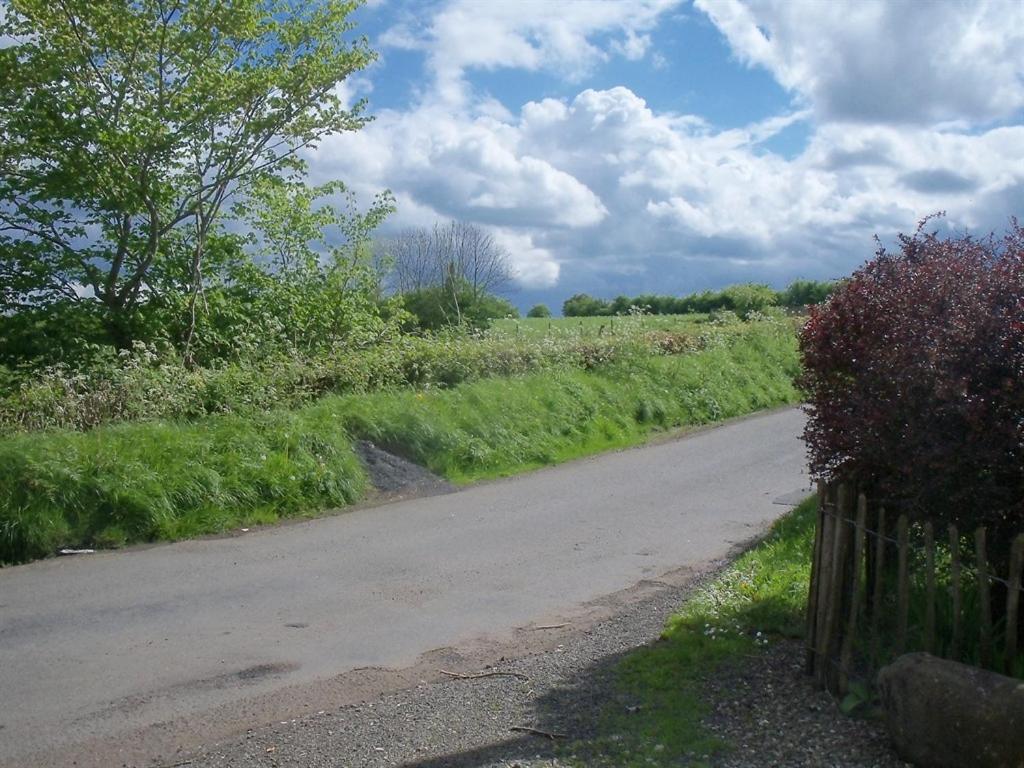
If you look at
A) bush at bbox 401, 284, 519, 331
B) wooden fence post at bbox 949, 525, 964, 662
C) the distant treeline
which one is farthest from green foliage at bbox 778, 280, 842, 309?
wooden fence post at bbox 949, 525, 964, 662

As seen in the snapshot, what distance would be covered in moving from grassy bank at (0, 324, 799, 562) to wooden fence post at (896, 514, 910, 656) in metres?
8.02

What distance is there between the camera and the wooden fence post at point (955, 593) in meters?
5.42

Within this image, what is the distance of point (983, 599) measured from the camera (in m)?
5.43

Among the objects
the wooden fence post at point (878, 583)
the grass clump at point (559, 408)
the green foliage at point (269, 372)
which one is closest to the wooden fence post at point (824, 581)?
the wooden fence post at point (878, 583)

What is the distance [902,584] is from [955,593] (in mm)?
304

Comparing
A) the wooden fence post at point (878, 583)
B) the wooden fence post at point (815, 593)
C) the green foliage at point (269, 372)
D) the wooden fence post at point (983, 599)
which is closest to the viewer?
the wooden fence post at point (983, 599)

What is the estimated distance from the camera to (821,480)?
6.72 m

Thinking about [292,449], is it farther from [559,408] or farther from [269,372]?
[559,408]

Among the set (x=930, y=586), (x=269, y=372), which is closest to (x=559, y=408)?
(x=269, y=372)

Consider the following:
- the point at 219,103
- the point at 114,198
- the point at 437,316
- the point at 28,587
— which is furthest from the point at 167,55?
the point at 437,316

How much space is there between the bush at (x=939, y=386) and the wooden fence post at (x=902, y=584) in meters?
0.47

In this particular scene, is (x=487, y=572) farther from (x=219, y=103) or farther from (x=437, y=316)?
(x=437, y=316)

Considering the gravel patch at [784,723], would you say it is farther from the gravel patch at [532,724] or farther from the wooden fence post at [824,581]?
the wooden fence post at [824,581]

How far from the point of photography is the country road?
21.4ft
